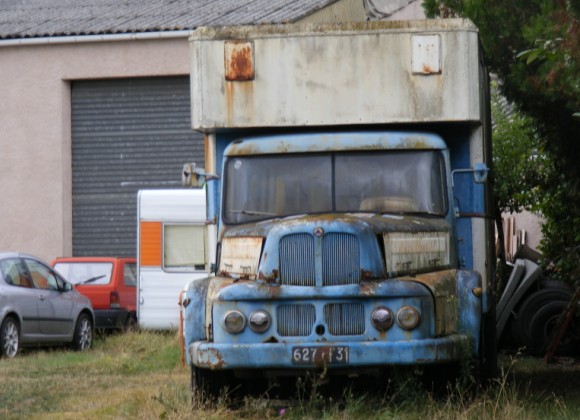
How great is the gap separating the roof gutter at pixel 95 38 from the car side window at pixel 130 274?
19.5ft

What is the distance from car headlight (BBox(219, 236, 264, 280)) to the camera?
1073 centimetres

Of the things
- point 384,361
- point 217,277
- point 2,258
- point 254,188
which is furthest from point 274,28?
point 2,258

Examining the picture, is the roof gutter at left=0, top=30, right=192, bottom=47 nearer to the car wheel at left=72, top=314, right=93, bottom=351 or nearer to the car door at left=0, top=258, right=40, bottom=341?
the car wheel at left=72, top=314, right=93, bottom=351

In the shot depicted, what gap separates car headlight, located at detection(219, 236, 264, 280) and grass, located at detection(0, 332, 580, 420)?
103 cm

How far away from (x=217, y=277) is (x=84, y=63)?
60.2 ft

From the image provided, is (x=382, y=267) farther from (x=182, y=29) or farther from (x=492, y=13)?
(x=182, y=29)

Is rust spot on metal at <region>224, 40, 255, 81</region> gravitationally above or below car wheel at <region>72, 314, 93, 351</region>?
above

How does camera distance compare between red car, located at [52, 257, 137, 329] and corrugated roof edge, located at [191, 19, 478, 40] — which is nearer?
corrugated roof edge, located at [191, 19, 478, 40]

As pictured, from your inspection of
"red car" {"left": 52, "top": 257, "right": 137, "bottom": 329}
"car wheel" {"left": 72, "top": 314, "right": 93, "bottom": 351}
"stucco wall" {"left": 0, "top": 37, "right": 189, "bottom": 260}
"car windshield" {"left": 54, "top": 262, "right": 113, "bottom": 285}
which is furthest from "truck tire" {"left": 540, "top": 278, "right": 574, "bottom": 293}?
"stucco wall" {"left": 0, "top": 37, "right": 189, "bottom": 260}

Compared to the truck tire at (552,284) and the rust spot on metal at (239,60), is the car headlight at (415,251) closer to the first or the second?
the rust spot on metal at (239,60)

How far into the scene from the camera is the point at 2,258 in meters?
19.1

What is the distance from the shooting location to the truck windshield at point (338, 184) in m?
11.2

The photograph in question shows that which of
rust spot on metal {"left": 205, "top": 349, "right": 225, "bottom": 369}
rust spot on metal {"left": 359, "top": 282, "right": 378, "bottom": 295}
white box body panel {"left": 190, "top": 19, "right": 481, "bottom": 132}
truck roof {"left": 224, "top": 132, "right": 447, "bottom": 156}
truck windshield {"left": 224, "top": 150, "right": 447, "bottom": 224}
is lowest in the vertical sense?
rust spot on metal {"left": 205, "top": 349, "right": 225, "bottom": 369}

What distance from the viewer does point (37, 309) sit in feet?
63.7
